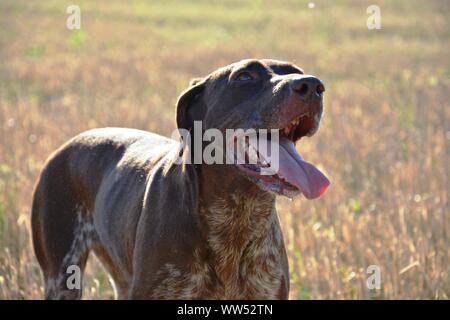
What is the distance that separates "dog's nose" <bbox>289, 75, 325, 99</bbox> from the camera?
4.30m

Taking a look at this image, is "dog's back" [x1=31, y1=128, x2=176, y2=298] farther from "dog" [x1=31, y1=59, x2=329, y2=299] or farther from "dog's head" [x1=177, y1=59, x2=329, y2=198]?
"dog's head" [x1=177, y1=59, x2=329, y2=198]

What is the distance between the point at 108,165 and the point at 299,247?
2123mm

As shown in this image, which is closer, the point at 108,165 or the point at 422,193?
the point at 108,165

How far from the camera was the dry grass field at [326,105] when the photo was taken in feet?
21.9

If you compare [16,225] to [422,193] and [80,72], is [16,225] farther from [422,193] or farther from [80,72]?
[80,72]

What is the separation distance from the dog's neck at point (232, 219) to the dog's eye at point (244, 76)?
54 centimetres

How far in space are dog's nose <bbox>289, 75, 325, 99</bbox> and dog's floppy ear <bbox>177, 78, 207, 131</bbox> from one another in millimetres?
773

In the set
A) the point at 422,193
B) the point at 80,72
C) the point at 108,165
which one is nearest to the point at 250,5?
the point at 80,72

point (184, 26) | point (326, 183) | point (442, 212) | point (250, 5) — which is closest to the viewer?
point (326, 183)

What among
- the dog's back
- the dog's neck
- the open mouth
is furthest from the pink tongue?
the dog's back

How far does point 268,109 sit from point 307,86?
28 cm

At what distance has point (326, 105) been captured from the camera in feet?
43.7

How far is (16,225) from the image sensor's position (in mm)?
7516
